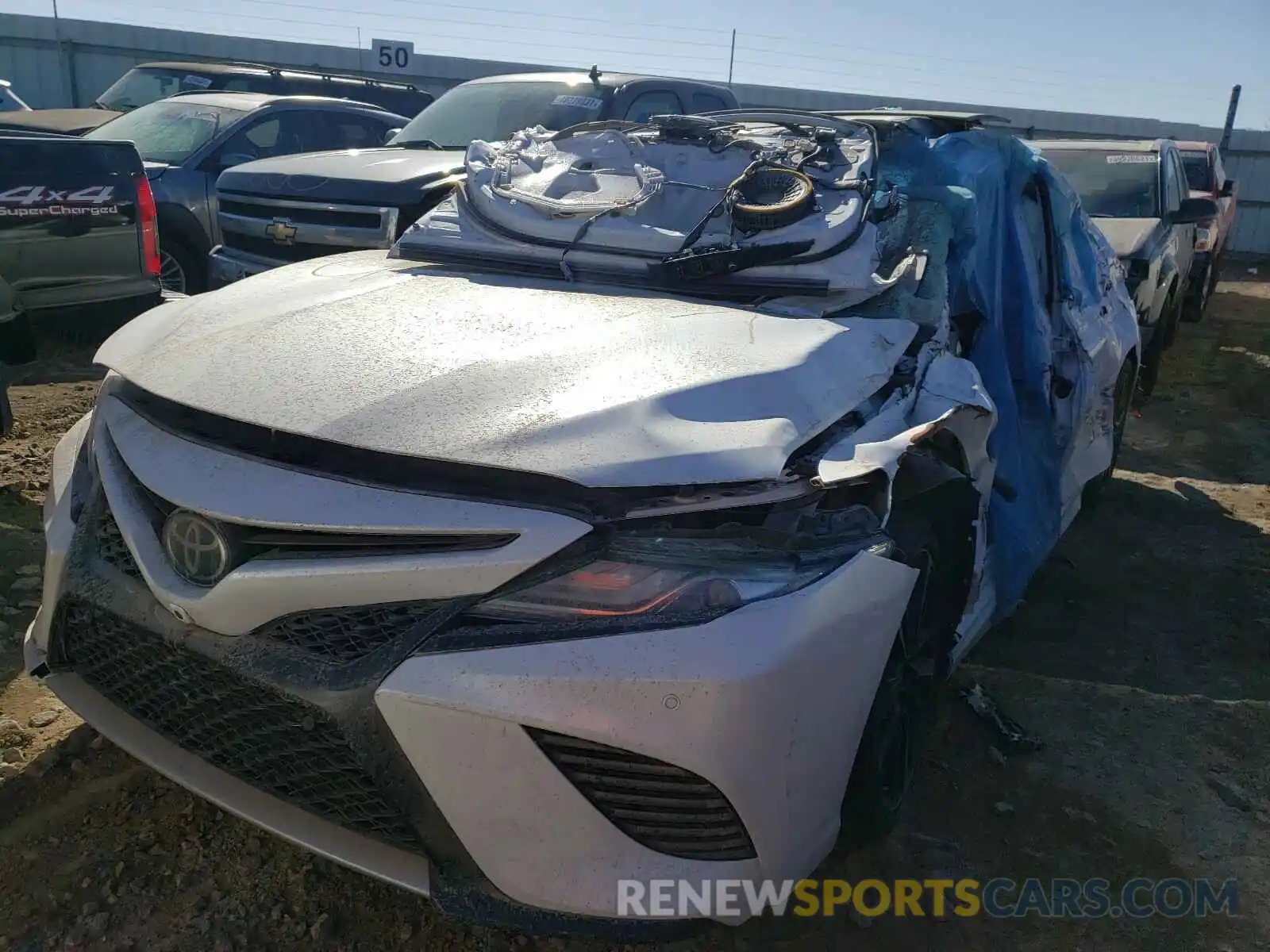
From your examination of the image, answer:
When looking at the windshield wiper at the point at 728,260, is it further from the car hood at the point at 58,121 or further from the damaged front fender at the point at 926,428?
the car hood at the point at 58,121

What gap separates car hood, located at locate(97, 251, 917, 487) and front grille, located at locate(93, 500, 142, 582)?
299mm

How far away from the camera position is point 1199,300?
36.7ft

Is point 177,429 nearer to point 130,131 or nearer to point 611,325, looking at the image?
point 611,325

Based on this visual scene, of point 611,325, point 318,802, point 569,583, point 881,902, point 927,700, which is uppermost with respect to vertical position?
point 611,325

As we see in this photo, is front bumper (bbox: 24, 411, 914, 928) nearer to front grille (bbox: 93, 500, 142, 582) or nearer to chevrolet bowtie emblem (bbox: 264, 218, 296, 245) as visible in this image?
front grille (bbox: 93, 500, 142, 582)

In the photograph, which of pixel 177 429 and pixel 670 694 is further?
pixel 177 429

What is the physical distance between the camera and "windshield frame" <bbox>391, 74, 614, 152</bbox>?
6.75 metres

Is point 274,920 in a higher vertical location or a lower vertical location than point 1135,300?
lower

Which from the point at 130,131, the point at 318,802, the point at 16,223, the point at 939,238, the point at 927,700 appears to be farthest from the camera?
the point at 130,131

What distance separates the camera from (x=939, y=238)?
316 cm

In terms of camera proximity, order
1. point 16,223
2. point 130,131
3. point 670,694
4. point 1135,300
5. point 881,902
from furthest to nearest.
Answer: point 130,131, point 1135,300, point 16,223, point 881,902, point 670,694

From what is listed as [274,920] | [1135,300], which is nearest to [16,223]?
[274,920]

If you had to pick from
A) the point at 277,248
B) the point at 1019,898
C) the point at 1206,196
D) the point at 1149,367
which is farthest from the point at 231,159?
the point at 1206,196

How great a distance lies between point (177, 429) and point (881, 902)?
185cm
